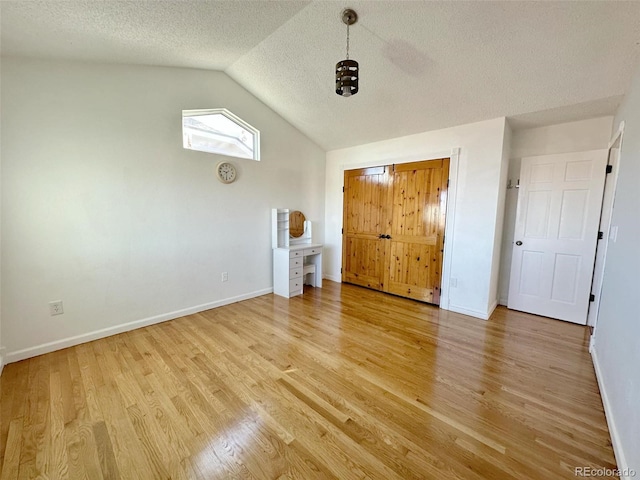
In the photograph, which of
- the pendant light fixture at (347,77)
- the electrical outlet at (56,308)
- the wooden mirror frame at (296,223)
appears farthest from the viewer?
the wooden mirror frame at (296,223)

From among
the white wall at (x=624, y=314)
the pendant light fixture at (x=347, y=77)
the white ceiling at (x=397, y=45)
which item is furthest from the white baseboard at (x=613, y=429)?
the pendant light fixture at (x=347, y=77)

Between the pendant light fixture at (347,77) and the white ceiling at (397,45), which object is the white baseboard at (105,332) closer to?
the white ceiling at (397,45)

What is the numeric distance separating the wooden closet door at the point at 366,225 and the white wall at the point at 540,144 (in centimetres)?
160

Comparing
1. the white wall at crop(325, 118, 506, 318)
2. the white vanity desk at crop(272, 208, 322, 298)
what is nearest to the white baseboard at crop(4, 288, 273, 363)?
the white vanity desk at crop(272, 208, 322, 298)

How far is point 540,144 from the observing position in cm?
328

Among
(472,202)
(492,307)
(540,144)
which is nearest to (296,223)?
(472,202)

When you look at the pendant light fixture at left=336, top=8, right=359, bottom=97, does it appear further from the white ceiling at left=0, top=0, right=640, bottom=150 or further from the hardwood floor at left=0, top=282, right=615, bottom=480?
the hardwood floor at left=0, top=282, right=615, bottom=480

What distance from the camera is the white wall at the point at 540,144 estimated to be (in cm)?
294

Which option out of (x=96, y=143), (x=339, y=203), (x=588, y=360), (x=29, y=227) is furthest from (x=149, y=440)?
(x=339, y=203)

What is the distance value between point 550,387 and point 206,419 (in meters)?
2.48

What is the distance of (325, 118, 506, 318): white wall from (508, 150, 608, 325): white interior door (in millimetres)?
422

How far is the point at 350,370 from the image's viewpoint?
2131 millimetres

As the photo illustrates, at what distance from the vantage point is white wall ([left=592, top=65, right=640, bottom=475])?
130 cm

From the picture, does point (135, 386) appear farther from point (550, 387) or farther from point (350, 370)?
point (550, 387)
